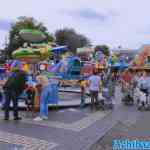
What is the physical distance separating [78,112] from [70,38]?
70.0 metres

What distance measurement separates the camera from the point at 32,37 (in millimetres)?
21016

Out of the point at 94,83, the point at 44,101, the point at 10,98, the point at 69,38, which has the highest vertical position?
the point at 69,38

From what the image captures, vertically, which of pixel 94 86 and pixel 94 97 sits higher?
pixel 94 86

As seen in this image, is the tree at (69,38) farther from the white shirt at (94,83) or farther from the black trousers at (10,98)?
the black trousers at (10,98)

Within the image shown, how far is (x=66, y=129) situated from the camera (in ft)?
35.0

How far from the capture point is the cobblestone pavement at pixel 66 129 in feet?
28.2

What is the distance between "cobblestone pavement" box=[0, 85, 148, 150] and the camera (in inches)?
339

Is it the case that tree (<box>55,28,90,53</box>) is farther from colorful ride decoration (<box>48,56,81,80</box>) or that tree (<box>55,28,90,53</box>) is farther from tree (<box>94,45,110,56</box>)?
colorful ride decoration (<box>48,56,81,80</box>)

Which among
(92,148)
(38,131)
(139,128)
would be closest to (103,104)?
(139,128)

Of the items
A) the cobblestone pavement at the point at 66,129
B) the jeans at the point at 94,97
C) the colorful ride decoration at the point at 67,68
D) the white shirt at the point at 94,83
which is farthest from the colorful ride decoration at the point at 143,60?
the cobblestone pavement at the point at 66,129

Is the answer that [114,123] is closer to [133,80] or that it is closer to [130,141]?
[130,141]

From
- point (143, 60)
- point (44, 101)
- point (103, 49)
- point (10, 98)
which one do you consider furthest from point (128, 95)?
point (103, 49)

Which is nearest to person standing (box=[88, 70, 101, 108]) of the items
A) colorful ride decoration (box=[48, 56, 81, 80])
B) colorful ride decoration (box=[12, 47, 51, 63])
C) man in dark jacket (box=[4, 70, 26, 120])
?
man in dark jacket (box=[4, 70, 26, 120])

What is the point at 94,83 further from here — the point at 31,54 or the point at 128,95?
the point at 31,54
